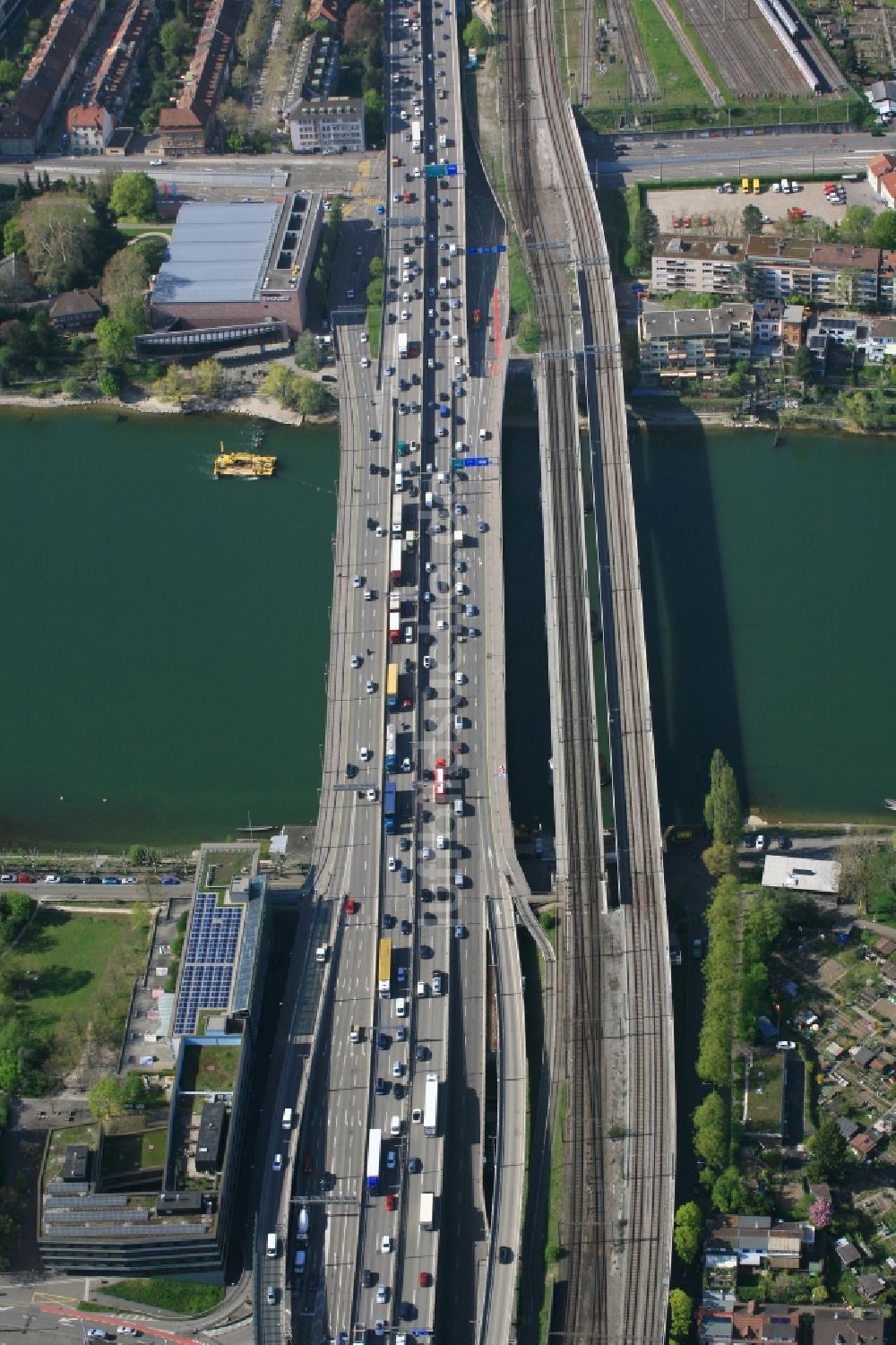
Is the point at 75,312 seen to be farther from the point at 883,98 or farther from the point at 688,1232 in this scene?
the point at 688,1232

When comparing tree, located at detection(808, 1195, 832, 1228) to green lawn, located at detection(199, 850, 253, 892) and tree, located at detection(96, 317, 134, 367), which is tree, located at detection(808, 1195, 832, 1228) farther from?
tree, located at detection(96, 317, 134, 367)

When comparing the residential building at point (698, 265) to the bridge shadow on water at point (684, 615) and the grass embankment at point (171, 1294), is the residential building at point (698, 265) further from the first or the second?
the grass embankment at point (171, 1294)

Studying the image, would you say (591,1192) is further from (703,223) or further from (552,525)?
(703,223)

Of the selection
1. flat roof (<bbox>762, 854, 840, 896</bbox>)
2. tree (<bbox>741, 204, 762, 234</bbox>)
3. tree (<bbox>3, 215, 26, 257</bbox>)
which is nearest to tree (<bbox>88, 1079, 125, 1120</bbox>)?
flat roof (<bbox>762, 854, 840, 896</bbox>)

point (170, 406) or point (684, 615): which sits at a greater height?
point (170, 406)

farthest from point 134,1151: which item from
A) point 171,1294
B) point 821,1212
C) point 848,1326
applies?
point 848,1326

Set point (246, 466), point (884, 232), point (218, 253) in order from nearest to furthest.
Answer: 1. point (246, 466)
2. point (884, 232)
3. point (218, 253)
